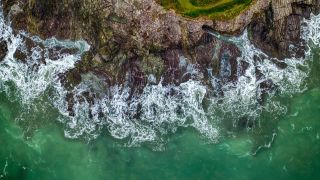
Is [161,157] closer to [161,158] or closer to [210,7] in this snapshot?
[161,158]

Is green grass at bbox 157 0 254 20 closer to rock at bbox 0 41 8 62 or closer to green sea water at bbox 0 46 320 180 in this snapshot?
green sea water at bbox 0 46 320 180

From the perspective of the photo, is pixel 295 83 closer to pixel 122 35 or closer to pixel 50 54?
pixel 122 35

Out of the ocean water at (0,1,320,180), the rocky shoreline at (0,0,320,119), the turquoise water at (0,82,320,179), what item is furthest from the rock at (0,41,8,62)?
the turquoise water at (0,82,320,179)

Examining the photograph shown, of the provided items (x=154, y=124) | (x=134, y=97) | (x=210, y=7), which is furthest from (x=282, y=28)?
(x=134, y=97)

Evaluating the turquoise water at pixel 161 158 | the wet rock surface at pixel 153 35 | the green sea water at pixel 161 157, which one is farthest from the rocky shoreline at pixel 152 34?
the turquoise water at pixel 161 158

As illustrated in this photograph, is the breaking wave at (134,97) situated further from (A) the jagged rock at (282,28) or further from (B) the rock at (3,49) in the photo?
(A) the jagged rock at (282,28)
